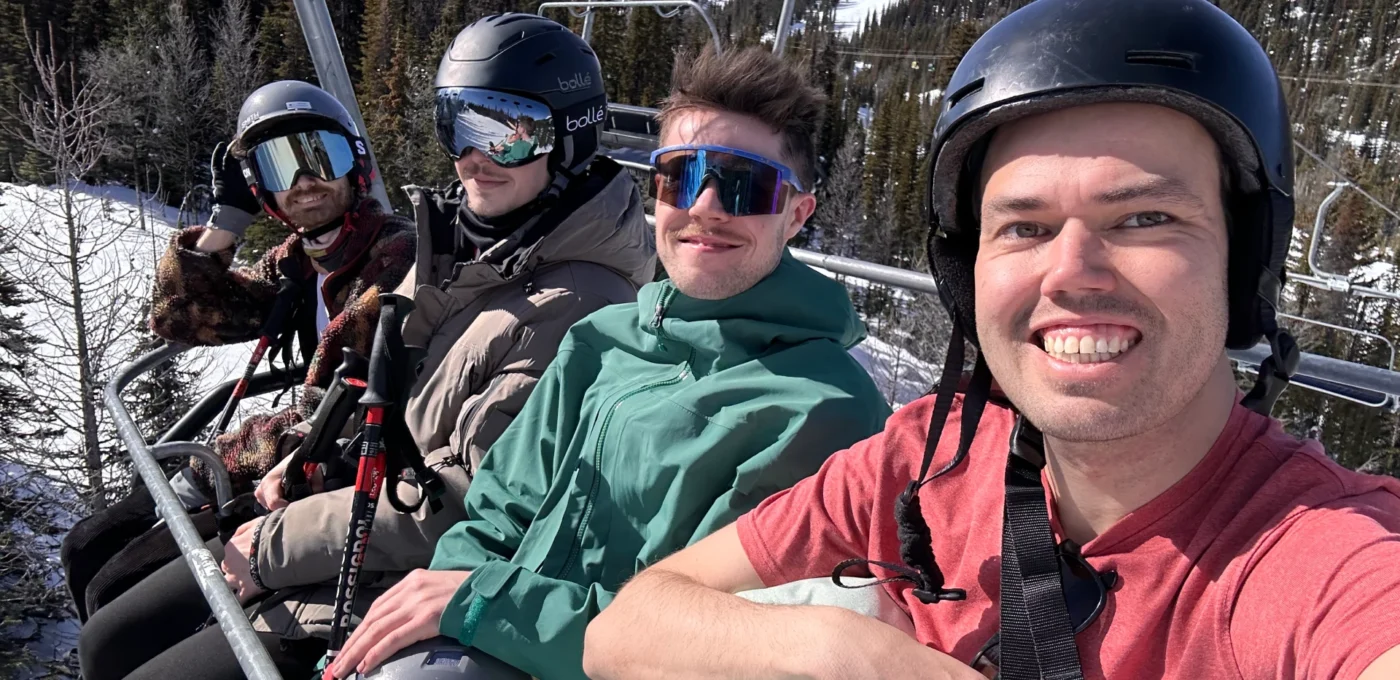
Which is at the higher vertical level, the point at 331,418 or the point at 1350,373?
the point at 1350,373

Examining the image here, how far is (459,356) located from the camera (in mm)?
2902

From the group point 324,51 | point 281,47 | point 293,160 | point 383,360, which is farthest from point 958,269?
point 281,47

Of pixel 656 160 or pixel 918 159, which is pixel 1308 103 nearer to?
pixel 918 159

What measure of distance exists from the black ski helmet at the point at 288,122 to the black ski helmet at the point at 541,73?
0.66 m

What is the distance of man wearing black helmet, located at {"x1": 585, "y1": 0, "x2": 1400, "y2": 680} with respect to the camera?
1.20 metres

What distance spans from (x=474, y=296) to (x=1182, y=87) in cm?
225

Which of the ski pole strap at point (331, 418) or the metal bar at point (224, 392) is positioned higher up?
the ski pole strap at point (331, 418)

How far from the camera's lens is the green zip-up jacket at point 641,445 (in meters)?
2.06

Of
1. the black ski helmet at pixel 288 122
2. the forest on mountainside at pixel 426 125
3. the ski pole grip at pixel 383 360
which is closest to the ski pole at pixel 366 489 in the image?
the ski pole grip at pixel 383 360

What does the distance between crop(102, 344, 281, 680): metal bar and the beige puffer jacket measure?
0.24 meters

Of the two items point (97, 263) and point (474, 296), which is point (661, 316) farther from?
point (97, 263)

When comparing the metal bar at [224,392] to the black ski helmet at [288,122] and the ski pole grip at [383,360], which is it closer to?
the black ski helmet at [288,122]

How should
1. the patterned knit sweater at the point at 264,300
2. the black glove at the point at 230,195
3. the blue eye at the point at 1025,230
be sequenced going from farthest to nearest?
the black glove at the point at 230,195
the patterned knit sweater at the point at 264,300
the blue eye at the point at 1025,230

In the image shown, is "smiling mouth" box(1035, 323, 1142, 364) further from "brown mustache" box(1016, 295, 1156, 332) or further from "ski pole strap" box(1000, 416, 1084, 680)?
"ski pole strap" box(1000, 416, 1084, 680)
